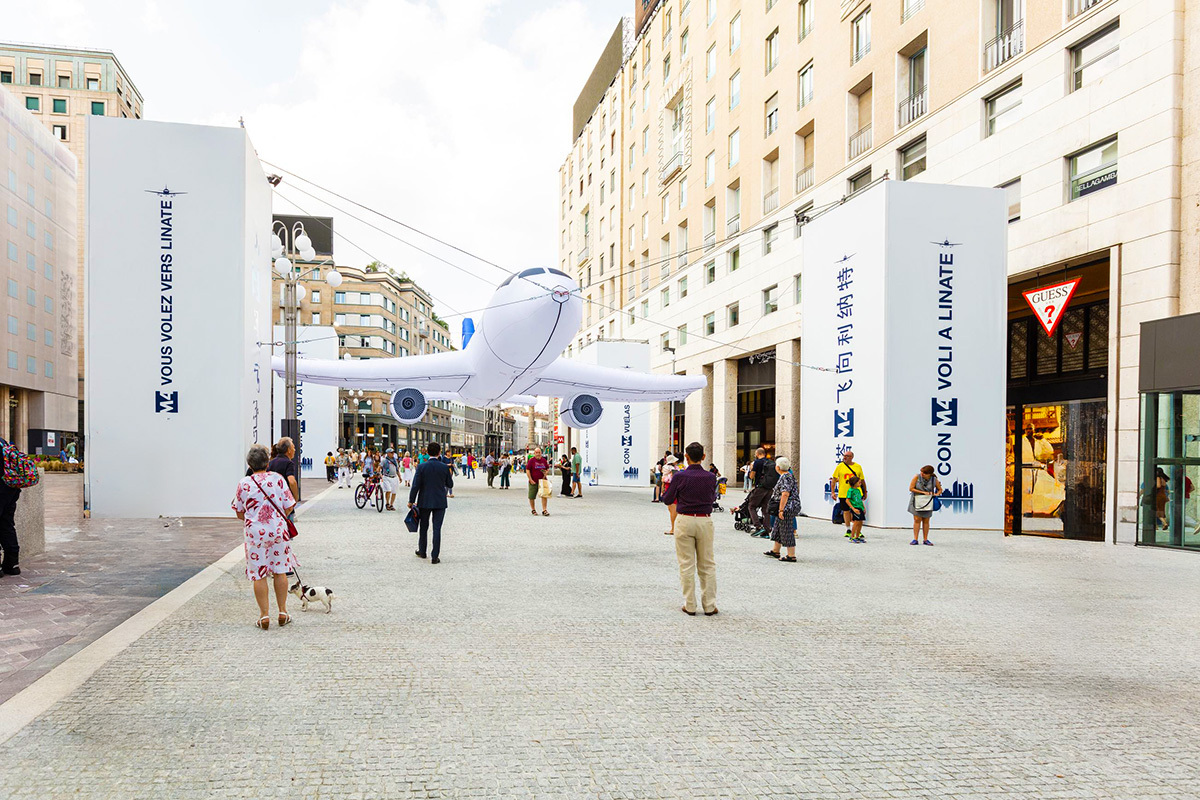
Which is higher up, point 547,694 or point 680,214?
point 680,214

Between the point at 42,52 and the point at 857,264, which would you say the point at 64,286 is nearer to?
the point at 42,52

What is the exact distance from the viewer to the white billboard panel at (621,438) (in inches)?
1329

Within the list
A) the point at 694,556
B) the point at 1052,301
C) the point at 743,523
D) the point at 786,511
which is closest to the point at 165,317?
the point at 743,523

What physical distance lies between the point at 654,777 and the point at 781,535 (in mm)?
7787

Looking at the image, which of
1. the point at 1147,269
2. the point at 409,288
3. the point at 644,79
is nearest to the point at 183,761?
the point at 1147,269

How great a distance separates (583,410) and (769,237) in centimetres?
1046

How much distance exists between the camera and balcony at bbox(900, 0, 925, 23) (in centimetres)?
2212

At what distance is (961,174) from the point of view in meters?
20.2

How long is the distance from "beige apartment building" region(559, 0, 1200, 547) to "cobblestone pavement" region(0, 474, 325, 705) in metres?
12.7

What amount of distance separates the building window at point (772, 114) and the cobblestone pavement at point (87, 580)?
81.9 feet

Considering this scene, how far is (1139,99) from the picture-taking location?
50.4 ft

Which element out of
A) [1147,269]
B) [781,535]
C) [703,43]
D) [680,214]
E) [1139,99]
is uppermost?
[703,43]

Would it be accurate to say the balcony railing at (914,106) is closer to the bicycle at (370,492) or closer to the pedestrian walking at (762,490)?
the pedestrian walking at (762,490)

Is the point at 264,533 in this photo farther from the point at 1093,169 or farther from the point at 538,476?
the point at 1093,169
